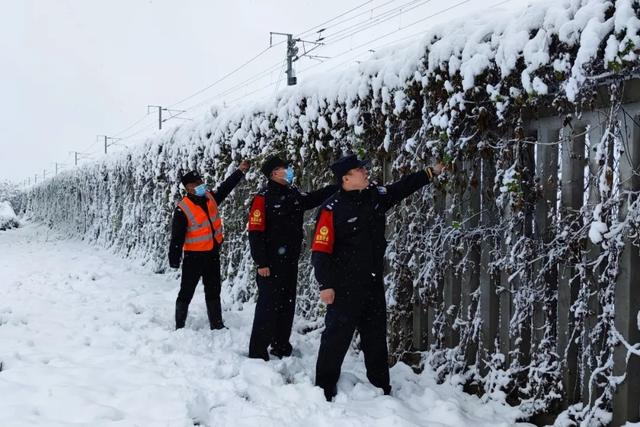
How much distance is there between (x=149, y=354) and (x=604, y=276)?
3.64 metres

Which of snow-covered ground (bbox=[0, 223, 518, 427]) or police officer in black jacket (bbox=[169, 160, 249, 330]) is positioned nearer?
snow-covered ground (bbox=[0, 223, 518, 427])

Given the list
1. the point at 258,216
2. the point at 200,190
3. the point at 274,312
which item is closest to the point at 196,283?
the point at 200,190

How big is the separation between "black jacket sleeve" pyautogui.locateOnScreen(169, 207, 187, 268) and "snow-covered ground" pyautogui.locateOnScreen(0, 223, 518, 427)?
0.76m

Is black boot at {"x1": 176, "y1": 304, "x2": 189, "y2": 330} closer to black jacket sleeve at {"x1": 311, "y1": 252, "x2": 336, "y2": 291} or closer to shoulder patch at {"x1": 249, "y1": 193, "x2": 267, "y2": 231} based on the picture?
shoulder patch at {"x1": 249, "y1": 193, "x2": 267, "y2": 231}

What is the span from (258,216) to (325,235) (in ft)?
3.38

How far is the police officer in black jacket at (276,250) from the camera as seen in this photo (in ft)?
14.5

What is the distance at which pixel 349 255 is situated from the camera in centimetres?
360

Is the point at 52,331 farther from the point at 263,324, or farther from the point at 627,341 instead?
the point at 627,341

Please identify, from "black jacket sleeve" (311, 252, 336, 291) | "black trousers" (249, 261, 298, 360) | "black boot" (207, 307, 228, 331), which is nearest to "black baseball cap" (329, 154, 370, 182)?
"black jacket sleeve" (311, 252, 336, 291)

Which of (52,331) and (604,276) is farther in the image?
(52,331)

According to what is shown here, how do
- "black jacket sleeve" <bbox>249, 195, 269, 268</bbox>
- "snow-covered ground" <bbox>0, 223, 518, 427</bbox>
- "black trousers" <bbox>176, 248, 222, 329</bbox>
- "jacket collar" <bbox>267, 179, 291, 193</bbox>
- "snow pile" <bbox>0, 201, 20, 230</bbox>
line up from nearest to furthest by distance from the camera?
"snow-covered ground" <bbox>0, 223, 518, 427</bbox>
"black jacket sleeve" <bbox>249, 195, 269, 268</bbox>
"jacket collar" <bbox>267, 179, 291, 193</bbox>
"black trousers" <bbox>176, 248, 222, 329</bbox>
"snow pile" <bbox>0, 201, 20, 230</bbox>

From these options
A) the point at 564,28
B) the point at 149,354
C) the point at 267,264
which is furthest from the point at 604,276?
the point at 149,354

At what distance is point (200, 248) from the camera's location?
5.39m

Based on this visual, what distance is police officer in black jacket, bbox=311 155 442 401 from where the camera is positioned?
359 cm
